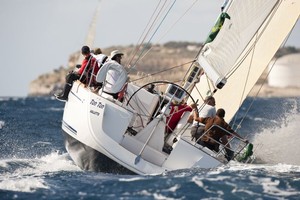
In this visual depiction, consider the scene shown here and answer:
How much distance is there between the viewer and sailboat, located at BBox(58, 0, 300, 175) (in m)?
12.5

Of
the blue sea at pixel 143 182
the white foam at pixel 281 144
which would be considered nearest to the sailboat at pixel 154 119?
the blue sea at pixel 143 182

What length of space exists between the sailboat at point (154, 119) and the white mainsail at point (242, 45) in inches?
0.6

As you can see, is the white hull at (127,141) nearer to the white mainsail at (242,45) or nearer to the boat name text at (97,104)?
the boat name text at (97,104)

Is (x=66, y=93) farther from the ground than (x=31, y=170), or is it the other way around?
(x=66, y=93)

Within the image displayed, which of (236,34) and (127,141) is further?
(236,34)

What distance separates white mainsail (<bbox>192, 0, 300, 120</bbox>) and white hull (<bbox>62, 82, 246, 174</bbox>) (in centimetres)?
112

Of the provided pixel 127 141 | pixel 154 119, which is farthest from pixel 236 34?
pixel 127 141

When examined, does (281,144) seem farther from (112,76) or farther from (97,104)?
(97,104)

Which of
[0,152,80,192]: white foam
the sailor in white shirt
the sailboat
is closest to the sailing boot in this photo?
the sailboat

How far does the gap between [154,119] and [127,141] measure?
0.51 metres

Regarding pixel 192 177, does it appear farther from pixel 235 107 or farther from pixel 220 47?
pixel 235 107

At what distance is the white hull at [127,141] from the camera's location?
1245 centimetres

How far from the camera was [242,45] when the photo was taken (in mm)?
13289

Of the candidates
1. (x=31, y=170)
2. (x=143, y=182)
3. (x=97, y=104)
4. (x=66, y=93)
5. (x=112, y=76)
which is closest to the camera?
(x=143, y=182)
